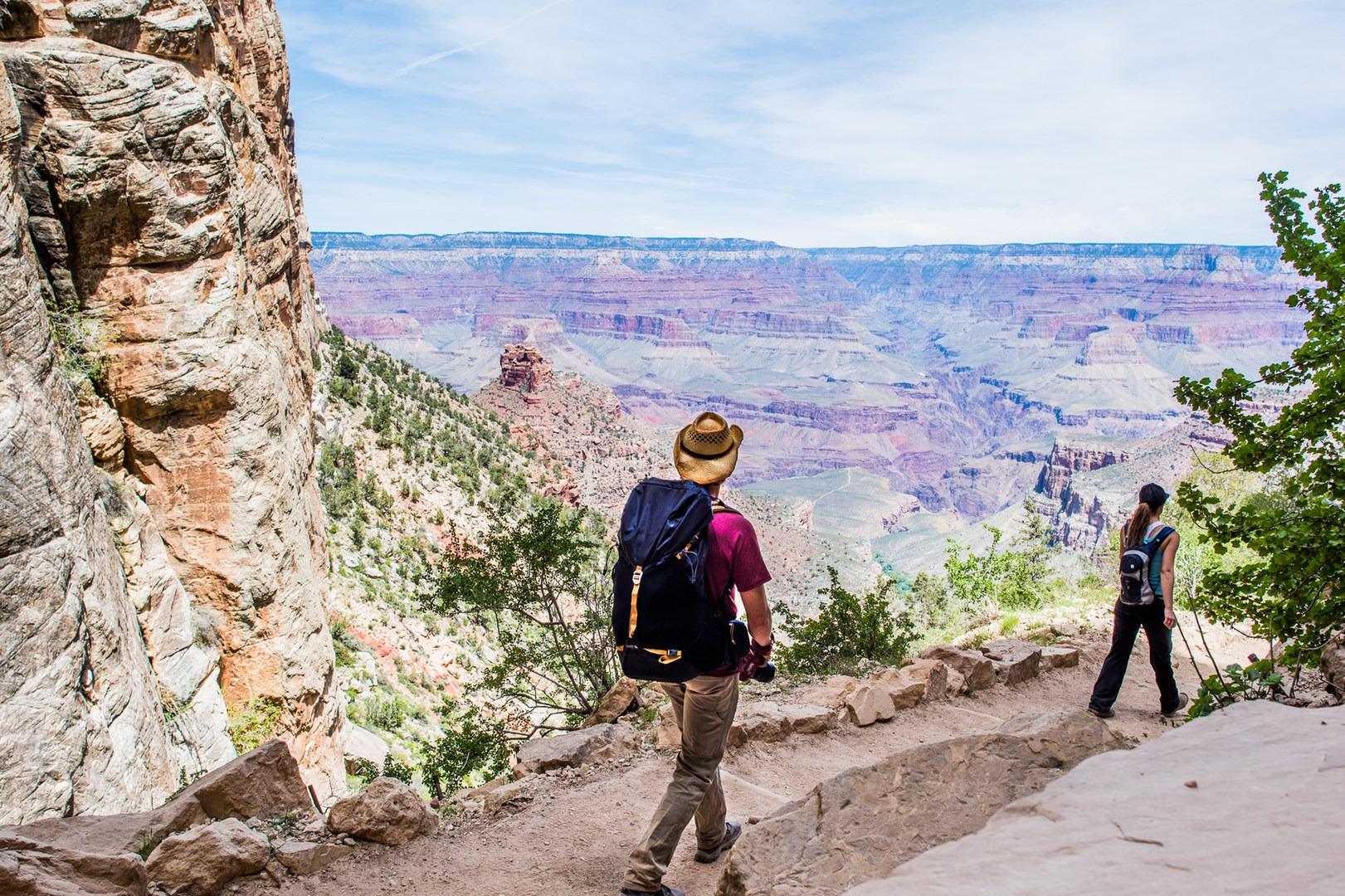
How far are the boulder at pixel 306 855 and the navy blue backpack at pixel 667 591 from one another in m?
2.28

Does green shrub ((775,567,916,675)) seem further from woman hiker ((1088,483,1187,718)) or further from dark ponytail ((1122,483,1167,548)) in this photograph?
dark ponytail ((1122,483,1167,548))

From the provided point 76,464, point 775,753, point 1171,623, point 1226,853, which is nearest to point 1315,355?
point 1171,623

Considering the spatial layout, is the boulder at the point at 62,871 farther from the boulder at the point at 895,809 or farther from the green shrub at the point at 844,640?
the green shrub at the point at 844,640

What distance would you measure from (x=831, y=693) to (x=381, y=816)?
4.59 metres

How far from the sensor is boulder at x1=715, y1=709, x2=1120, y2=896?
9.75 feet

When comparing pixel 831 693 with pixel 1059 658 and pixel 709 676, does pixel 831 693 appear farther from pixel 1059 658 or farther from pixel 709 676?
pixel 709 676

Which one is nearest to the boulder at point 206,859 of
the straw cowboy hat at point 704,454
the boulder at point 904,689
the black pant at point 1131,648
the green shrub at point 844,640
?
the straw cowboy hat at point 704,454

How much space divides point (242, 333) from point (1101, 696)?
10.3 meters

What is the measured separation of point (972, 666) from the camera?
8.48m

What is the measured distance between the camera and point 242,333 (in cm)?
1010

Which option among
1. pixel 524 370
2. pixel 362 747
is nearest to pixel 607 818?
pixel 362 747

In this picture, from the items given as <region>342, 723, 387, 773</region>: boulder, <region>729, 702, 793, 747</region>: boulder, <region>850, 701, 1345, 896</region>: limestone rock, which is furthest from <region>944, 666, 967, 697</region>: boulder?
<region>342, 723, 387, 773</region>: boulder

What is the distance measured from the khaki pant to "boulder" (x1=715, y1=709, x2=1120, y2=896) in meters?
0.47

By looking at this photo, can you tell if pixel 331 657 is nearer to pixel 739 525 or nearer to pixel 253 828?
pixel 253 828
